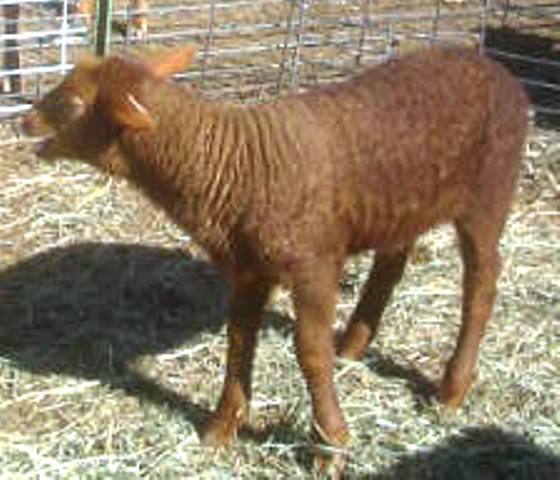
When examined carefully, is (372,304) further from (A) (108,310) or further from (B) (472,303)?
(A) (108,310)

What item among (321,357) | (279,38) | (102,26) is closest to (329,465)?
(321,357)

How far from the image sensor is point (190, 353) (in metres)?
5.86

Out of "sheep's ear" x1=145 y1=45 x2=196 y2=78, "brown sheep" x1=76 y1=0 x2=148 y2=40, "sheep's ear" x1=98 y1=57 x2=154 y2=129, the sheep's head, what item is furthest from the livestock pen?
"brown sheep" x1=76 y1=0 x2=148 y2=40

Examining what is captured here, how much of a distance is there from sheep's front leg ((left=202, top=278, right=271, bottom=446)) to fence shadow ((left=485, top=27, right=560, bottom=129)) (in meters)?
4.34

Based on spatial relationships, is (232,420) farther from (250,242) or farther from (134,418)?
(250,242)

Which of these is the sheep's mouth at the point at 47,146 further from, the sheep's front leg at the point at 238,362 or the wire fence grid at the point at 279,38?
the wire fence grid at the point at 279,38

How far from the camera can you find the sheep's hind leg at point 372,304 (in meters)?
5.74

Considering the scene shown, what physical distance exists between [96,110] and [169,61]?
43 centimetres

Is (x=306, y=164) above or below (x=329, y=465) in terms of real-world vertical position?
above

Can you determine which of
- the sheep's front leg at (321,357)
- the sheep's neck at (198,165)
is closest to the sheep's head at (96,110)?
the sheep's neck at (198,165)

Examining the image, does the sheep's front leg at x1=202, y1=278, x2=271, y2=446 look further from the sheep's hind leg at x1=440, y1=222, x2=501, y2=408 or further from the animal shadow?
the sheep's hind leg at x1=440, y1=222, x2=501, y2=408

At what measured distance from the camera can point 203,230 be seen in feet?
15.7

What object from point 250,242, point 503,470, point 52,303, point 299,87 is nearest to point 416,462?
point 503,470

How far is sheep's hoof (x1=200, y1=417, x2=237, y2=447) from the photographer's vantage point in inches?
205
